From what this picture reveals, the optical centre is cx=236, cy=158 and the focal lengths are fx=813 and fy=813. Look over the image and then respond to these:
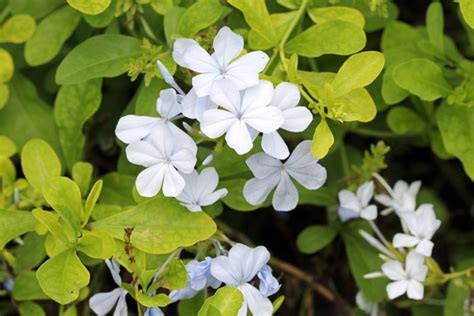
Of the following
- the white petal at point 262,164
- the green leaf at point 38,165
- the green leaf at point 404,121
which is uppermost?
the white petal at point 262,164

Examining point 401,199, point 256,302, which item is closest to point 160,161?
point 256,302

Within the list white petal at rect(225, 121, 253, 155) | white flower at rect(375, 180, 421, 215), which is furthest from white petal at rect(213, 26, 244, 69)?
white flower at rect(375, 180, 421, 215)

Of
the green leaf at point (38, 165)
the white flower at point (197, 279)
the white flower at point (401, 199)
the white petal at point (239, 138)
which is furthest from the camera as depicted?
the white flower at point (401, 199)

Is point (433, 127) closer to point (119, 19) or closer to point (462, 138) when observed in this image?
point (462, 138)

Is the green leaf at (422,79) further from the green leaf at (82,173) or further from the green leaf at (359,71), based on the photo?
the green leaf at (82,173)

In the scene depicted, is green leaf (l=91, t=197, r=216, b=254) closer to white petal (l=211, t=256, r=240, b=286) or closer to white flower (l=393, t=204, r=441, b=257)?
white petal (l=211, t=256, r=240, b=286)

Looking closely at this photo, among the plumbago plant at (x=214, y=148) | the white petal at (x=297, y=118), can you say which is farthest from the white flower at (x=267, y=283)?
the white petal at (x=297, y=118)

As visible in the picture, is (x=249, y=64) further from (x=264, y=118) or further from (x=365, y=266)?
(x=365, y=266)
